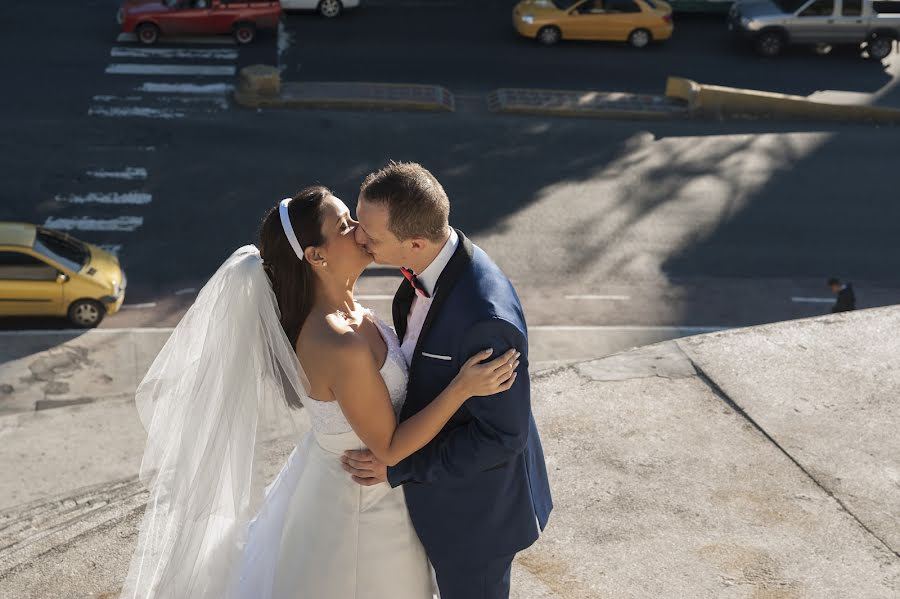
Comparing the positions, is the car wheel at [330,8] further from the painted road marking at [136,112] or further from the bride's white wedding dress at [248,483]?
the bride's white wedding dress at [248,483]

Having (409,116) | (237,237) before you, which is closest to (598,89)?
(409,116)

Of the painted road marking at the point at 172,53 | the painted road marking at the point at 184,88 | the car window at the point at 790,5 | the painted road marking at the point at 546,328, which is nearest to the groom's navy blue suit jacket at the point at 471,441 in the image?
the painted road marking at the point at 546,328

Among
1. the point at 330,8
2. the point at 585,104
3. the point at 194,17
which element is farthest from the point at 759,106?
the point at 194,17

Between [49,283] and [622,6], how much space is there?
551 inches

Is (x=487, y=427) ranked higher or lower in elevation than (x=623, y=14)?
higher

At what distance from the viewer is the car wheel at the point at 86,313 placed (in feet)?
50.2

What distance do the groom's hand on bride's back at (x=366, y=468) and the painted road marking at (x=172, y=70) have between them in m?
18.5

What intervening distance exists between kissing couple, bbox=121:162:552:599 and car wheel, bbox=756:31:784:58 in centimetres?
2111

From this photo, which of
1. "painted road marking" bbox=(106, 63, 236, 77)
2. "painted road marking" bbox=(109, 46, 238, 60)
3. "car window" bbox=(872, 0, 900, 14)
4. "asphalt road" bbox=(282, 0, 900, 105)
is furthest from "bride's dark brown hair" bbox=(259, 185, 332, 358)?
"car window" bbox=(872, 0, 900, 14)

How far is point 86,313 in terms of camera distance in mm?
15406

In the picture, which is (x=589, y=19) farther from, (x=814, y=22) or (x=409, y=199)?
(x=409, y=199)

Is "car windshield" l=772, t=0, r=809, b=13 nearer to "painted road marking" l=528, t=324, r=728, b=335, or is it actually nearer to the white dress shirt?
"painted road marking" l=528, t=324, r=728, b=335

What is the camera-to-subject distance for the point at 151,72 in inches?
873

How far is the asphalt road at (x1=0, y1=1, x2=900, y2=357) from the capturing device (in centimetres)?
1664
